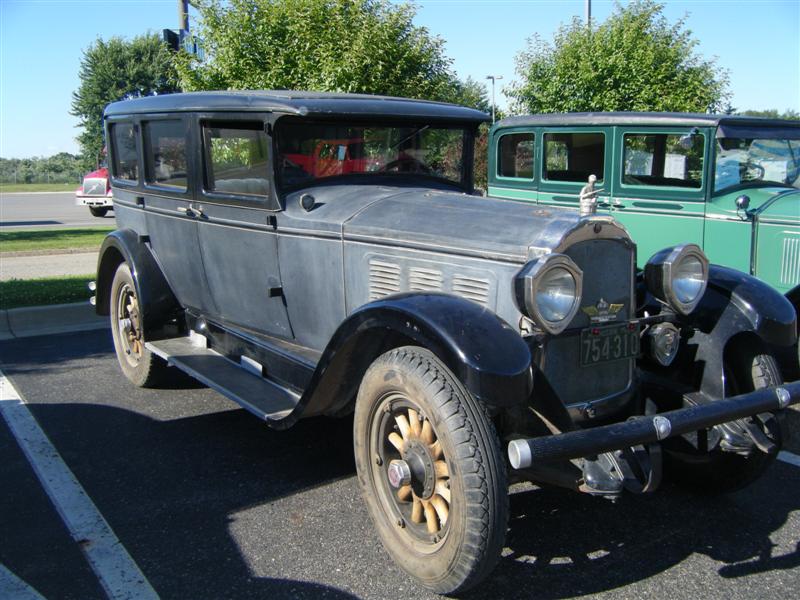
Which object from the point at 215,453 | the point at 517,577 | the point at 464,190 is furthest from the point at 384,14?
the point at 517,577

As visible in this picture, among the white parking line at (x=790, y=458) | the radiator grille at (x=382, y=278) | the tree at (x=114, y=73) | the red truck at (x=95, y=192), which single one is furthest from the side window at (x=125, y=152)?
the tree at (x=114, y=73)

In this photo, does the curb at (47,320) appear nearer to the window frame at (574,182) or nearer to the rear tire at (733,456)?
the window frame at (574,182)

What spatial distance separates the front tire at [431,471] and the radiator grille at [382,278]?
54 cm

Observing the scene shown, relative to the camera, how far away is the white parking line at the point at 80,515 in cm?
271

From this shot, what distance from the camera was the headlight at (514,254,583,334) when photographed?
2.62 metres

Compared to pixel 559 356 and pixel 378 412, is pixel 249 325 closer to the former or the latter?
pixel 378 412

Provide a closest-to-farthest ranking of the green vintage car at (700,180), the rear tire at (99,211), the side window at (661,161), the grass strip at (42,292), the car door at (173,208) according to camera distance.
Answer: the car door at (173,208), the green vintage car at (700,180), the side window at (661,161), the grass strip at (42,292), the rear tire at (99,211)

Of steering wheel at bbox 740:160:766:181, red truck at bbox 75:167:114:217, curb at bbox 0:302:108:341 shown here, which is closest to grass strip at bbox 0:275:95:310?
curb at bbox 0:302:108:341

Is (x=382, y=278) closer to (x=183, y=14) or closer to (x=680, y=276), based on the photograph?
(x=680, y=276)

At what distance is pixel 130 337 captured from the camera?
512 centimetres

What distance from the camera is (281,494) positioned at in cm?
344

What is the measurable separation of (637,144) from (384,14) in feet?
10.4

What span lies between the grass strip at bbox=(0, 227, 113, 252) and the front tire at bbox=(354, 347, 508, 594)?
9443mm

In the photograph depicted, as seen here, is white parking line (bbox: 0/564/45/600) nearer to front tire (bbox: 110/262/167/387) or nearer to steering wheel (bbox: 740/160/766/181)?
front tire (bbox: 110/262/167/387)
